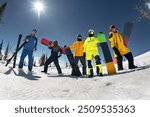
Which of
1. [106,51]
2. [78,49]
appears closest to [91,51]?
[106,51]

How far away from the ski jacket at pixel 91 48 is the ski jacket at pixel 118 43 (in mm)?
967

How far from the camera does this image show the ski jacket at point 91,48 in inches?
421

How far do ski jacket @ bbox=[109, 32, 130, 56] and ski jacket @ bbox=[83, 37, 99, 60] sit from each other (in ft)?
3.17

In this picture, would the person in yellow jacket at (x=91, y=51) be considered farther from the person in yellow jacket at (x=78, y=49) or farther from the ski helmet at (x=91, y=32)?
the person in yellow jacket at (x=78, y=49)

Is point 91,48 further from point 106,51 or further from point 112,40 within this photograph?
point 112,40

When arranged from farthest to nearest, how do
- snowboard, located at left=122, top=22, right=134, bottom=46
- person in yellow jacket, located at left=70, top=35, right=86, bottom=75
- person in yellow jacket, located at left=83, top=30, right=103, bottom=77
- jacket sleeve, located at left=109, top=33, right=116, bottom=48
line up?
snowboard, located at left=122, top=22, right=134, bottom=46
person in yellow jacket, located at left=70, top=35, right=86, bottom=75
jacket sleeve, located at left=109, top=33, right=116, bottom=48
person in yellow jacket, located at left=83, top=30, right=103, bottom=77

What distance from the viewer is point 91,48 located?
10773 mm

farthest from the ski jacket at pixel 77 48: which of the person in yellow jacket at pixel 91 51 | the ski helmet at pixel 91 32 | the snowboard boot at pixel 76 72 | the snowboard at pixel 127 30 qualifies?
the snowboard at pixel 127 30

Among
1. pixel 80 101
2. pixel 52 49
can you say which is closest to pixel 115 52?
pixel 52 49

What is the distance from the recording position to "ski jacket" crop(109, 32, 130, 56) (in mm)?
11133

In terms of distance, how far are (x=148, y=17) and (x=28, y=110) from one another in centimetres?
1448

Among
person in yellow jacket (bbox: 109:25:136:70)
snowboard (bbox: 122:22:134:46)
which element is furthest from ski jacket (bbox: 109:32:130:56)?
snowboard (bbox: 122:22:134:46)

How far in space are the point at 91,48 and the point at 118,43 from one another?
1519 millimetres

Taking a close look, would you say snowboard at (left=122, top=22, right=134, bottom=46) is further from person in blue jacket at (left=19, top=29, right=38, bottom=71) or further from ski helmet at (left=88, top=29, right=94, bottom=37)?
person in blue jacket at (left=19, top=29, right=38, bottom=71)
